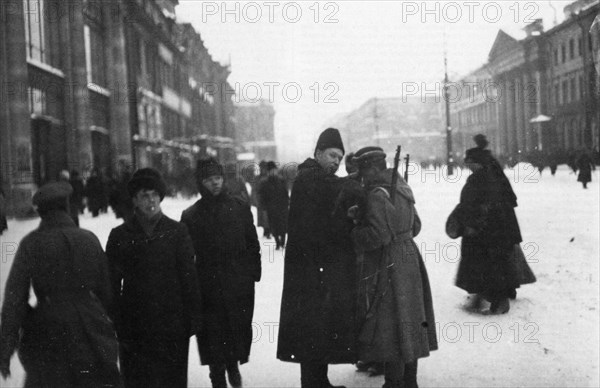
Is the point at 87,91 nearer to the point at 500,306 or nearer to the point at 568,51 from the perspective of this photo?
the point at 500,306

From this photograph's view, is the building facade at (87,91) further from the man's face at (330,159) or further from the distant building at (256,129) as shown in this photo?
the distant building at (256,129)

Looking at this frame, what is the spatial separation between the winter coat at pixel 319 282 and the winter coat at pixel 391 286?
0.12m

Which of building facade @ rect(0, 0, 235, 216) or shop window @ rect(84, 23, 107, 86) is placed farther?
shop window @ rect(84, 23, 107, 86)

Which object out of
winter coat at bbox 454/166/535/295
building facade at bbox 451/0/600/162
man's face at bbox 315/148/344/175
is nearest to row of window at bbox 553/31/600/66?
building facade at bbox 451/0/600/162

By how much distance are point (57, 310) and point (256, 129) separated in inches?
3784

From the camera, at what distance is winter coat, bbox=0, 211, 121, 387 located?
3281mm

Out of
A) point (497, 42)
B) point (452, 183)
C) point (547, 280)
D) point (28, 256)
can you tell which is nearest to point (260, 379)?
point (28, 256)

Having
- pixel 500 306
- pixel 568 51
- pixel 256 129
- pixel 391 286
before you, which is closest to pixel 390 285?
pixel 391 286

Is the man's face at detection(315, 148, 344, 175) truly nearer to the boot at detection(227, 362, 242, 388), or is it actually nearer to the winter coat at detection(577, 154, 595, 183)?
the boot at detection(227, 362, 242, 388)

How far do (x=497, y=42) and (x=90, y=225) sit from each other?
180 feet

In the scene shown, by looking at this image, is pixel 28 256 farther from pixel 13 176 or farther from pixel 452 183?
pixel 452 183

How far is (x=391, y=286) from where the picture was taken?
4.26 m

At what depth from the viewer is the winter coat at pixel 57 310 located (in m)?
3.28

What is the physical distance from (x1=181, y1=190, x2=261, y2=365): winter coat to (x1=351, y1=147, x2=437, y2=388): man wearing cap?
101 centimetres
